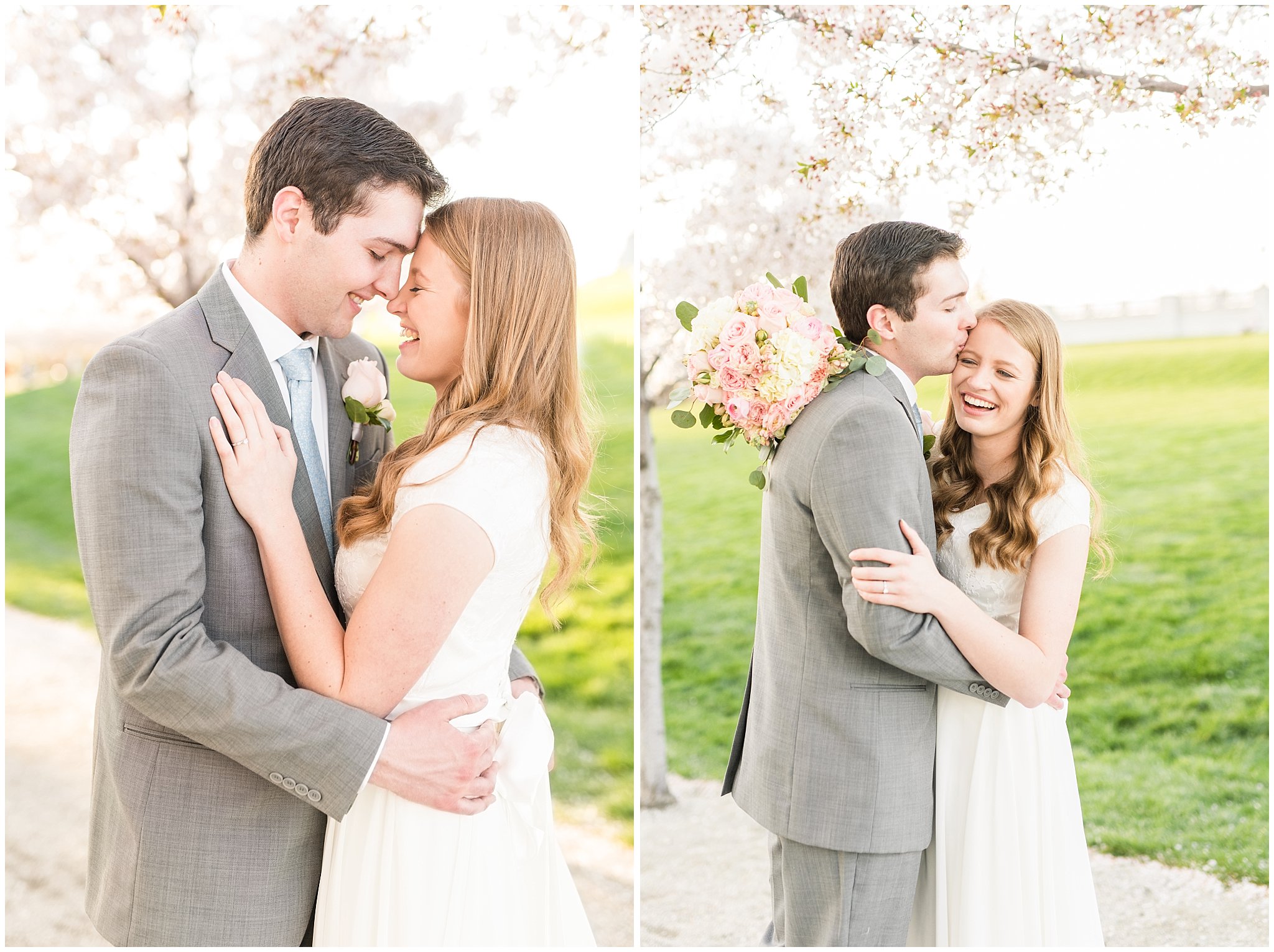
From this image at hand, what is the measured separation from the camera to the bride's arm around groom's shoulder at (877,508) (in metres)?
1.85

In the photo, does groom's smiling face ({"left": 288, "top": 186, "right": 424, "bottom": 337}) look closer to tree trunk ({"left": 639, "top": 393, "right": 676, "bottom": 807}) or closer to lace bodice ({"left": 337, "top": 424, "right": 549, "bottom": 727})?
lace bodice ({"left": 337, "top": 424, "right": 549, "bottom": 727})

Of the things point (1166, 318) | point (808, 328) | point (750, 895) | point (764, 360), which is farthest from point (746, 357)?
point (1166, 318)

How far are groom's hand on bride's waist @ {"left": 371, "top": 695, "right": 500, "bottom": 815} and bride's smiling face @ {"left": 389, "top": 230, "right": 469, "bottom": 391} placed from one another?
0.63 m

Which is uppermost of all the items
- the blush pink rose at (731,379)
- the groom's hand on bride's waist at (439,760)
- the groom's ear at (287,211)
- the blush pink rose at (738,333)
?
the groom's ear at (287,211)

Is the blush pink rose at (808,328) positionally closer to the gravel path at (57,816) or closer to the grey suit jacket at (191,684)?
the grey suit jacket at (191,684)

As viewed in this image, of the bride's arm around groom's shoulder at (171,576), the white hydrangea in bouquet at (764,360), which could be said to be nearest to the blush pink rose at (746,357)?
the white hydrangea in bouquet at (764,360)

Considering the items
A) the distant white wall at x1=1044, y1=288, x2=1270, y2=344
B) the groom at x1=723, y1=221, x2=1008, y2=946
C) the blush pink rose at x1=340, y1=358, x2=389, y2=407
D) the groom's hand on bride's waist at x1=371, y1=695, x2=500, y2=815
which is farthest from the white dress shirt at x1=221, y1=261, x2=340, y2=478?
the distant white wall at x1=1044, y1=288, x2=1270, y2=344

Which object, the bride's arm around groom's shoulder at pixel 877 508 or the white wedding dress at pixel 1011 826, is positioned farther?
the white wedding dress at pixel 1011 826

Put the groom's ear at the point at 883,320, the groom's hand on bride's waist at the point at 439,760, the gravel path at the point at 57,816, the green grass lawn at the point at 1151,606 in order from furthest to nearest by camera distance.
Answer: the green grass lawn at the point at 1151,606, the gravel path at the point at 57,816, the groom's ear at the point at 883,320, the groom's hand on bride's waist at the point at 439,760

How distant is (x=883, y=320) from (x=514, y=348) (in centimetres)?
92

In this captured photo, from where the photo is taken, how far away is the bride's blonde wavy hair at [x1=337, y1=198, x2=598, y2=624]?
1.79 m

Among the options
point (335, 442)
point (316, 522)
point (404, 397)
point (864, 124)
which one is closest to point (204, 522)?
point (316, 522)

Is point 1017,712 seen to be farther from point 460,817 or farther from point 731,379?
point 460,817

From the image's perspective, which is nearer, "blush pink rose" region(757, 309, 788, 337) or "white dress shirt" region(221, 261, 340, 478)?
"white dress shirt" region(221, 261, 340, 478)
